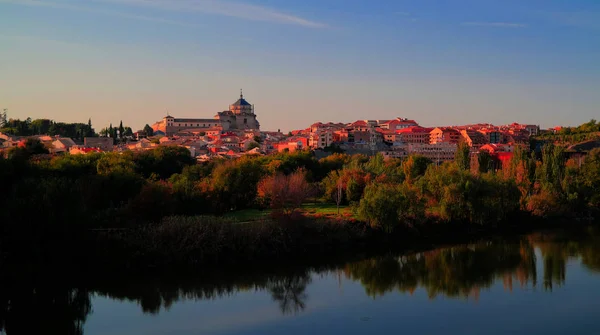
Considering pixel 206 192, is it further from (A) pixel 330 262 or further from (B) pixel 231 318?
(B) pixel 231 318

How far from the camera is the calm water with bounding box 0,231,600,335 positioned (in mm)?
8617

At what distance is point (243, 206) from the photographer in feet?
56.1

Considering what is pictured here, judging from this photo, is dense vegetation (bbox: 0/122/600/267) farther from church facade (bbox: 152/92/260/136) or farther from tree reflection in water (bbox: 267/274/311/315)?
church facade (bbox: 152/92/260/136)

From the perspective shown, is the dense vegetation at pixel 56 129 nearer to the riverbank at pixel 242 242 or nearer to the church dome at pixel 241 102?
the church dome at pixel 241 102

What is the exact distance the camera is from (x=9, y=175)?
1216cm

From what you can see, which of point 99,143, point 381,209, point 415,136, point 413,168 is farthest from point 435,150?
point 381,209

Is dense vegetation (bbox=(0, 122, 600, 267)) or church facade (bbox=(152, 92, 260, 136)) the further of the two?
church facade (bbox=(152, 92, 260, 136))

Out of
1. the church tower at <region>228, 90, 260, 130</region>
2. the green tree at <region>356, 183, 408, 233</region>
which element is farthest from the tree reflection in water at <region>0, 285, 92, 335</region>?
the church tower at <region>228, 90, 260, 130</region>

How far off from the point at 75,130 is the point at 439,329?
50.2 metres

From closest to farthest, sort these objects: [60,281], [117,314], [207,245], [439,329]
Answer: [439,329]
[117,314]
[60,281]
[207,245]

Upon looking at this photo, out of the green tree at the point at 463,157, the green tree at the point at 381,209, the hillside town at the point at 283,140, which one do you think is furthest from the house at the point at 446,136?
the green tree at the point at 381,209

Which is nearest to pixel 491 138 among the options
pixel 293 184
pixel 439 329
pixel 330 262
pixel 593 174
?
pixel 593 174

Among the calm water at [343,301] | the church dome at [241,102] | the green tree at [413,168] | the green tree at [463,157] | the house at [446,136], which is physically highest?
the church dome at [241,102]

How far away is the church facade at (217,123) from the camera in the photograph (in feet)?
197
